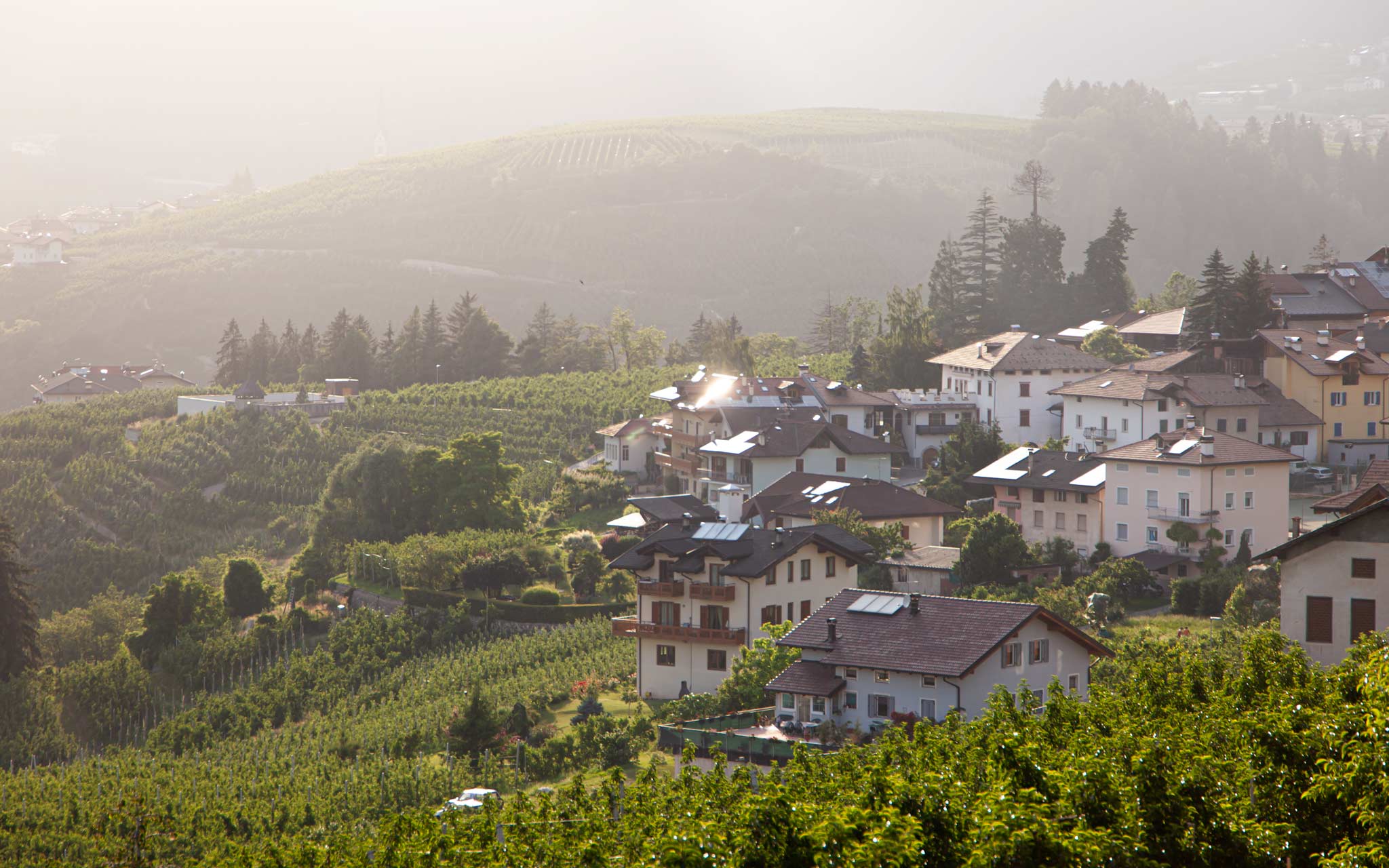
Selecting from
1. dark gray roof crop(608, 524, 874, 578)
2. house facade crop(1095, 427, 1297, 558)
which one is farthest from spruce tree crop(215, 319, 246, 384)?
house facade crop(1095, 427, 1297, 558)

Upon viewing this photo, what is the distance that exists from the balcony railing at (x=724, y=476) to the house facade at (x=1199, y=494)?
17042 mm

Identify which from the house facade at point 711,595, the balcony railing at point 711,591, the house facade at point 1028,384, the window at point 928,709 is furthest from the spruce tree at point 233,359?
the window at point 928,709

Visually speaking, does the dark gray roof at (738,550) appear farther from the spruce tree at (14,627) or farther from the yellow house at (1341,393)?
the yellow house at (1341,393)

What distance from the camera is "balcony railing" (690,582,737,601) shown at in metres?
44.5

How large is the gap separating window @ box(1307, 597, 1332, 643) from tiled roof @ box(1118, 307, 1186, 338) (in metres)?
51.7

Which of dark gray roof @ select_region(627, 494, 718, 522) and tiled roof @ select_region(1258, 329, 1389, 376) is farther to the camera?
tiled roof @ select_region(1258, 329, 1389, 376)

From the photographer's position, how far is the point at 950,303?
98375 mm

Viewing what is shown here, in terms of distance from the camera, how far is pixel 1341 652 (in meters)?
31.2

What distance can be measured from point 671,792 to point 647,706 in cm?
1951

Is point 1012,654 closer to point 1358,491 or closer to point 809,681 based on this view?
point 809,681

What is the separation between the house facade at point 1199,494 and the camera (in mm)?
53062

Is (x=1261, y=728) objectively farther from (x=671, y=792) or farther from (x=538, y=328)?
(x=538, y=328)

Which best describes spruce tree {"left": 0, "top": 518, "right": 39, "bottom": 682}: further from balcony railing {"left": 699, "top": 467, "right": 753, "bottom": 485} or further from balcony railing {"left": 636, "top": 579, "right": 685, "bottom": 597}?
balcony railing {"left": 699, "top": 467, "right": 753, "bottom": 485}

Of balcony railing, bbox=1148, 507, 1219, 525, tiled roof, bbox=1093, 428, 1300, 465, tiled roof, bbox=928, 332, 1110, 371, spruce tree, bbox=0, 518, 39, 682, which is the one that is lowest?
spruce tree, bbox=0, 518, 39, 682
